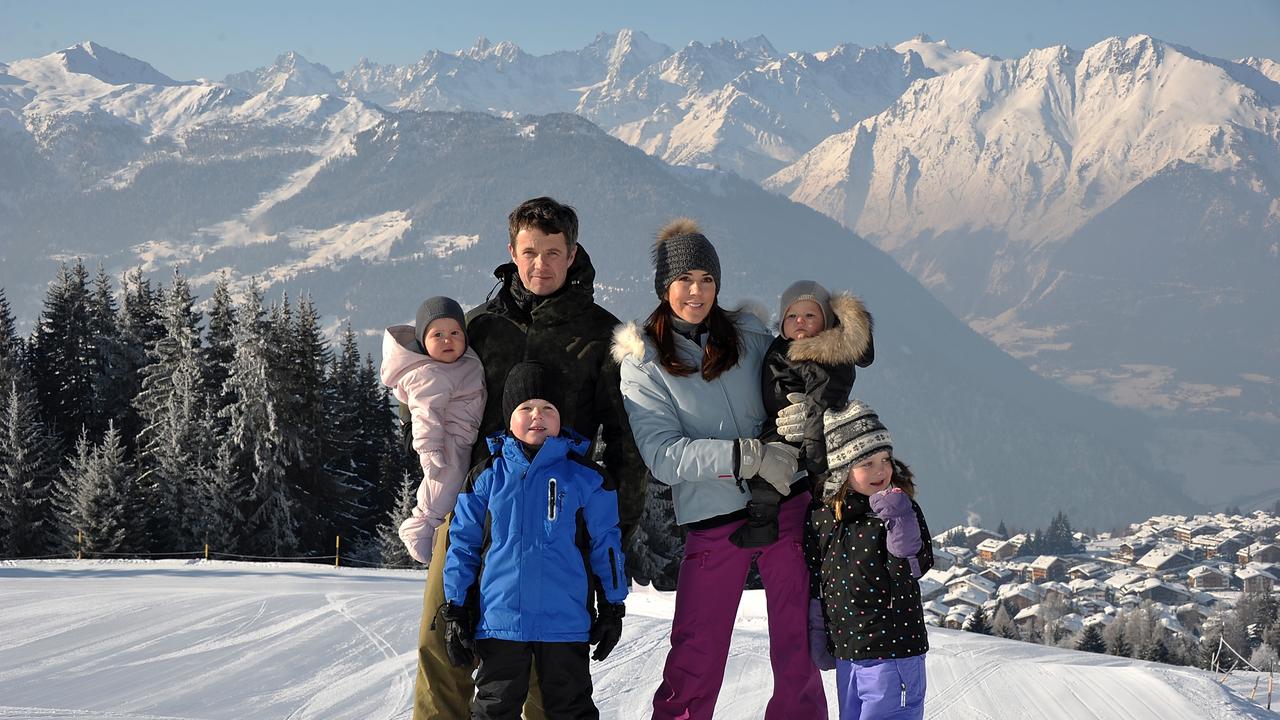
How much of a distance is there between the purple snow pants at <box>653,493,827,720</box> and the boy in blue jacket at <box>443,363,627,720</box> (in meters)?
0.50

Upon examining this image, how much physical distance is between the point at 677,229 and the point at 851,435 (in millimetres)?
1481

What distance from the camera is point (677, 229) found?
17.7 ft

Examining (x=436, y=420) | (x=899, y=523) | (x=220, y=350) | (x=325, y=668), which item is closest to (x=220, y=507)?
(x=220, y=350)

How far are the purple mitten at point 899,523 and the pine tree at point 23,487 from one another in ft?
85.9

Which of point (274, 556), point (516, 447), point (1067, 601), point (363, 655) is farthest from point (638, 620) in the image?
point (1067, 601)

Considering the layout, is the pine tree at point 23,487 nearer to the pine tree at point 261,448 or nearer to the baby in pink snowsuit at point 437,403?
the pine tree at point 261,448

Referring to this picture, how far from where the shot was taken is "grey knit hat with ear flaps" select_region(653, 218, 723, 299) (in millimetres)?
5124

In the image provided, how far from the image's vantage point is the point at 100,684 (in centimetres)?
754

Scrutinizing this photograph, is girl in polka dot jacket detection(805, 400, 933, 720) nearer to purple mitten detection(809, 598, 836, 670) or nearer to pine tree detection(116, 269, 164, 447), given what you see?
purple mitten detection(809, 598, 836, 670)

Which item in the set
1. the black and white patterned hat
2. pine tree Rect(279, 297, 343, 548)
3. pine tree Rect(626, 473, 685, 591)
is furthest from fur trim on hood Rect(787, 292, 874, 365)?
pine tree Rect(279, 297, 343, 548)

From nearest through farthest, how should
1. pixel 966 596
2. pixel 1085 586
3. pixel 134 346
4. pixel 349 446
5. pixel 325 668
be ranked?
1. pixel 325 668
2. pixel 349 446
3. pixel 134 346
4. pixel 966 596
5. pixel 1085 586

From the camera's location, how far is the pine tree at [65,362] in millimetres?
33062

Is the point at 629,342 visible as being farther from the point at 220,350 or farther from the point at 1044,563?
the point at 1044,563

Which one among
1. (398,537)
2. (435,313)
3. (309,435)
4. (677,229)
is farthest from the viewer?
(309,435)
